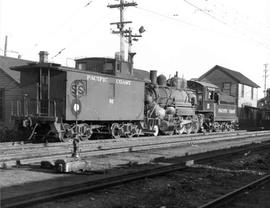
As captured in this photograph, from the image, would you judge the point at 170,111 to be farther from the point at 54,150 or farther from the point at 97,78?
the point at 54,150

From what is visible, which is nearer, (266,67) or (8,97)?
(8,97)

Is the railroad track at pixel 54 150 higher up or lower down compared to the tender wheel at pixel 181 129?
lower down

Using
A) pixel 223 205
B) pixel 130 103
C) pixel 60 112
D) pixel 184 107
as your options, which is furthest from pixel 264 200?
pixel 184 107

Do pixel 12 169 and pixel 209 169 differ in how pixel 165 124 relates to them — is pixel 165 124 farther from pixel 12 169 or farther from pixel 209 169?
pixel 12 169

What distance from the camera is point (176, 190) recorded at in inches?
314

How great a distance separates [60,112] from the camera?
16.0 metres

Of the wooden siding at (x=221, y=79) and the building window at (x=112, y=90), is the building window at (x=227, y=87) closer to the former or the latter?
the wooden siding at (x=221, y=79)

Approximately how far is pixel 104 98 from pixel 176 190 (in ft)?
33.6

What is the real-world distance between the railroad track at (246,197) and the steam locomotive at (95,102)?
6.00 m

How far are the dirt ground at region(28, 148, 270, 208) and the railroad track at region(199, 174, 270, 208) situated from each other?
31cm

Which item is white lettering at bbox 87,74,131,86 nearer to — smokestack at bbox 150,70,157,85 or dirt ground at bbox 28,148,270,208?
smokestack at bbox 150,70,157,85

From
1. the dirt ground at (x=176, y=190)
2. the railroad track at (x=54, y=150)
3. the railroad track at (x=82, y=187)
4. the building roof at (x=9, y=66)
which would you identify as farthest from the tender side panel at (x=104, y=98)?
the building roof at (x=9, y=66)

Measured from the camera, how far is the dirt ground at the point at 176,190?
22.0 feet

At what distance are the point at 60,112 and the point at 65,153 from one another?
418cm
